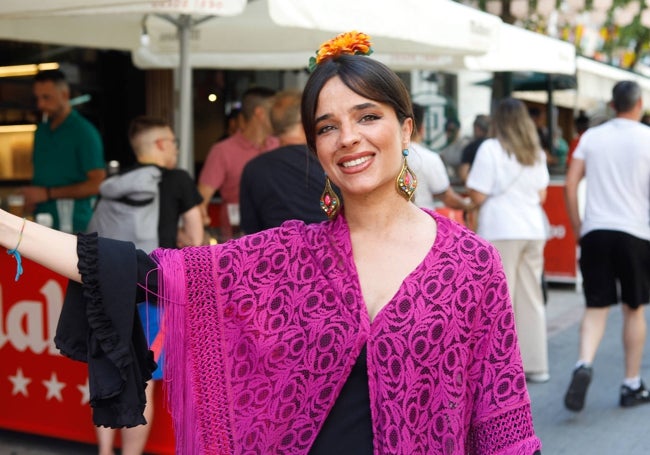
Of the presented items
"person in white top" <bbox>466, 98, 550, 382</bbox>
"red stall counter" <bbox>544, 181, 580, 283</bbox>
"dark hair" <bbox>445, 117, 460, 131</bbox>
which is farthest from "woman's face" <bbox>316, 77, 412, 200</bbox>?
"dark hair" <bbox>445, 117, 460, 131</bbox>

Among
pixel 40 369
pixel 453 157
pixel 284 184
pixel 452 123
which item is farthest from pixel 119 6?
pixel 452 123

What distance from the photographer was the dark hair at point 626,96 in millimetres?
6781

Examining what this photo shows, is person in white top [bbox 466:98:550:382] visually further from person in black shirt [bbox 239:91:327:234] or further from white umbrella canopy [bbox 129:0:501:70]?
person in black shirt [bbox 239:91:327:234]

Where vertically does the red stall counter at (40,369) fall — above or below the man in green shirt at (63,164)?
below

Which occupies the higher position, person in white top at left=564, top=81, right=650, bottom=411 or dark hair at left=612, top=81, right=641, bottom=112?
dark hair at left=612, top=81, right=641, bottom=112

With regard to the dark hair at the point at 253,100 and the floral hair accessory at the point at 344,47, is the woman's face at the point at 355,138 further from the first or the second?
the dark hair at the point at 253,100

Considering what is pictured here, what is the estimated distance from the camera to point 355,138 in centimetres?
247

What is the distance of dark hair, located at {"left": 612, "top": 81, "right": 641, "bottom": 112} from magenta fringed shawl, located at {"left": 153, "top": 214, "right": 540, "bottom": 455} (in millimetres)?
4553

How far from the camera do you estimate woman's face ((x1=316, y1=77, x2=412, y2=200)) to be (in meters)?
2.49

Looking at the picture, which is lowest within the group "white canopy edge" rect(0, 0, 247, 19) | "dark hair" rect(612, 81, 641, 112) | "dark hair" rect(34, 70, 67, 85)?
"dark hair" rect(34, 70, 67, 85)

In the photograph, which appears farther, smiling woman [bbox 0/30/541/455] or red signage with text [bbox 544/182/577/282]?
red signage with text [bbox 544/182/577/282]

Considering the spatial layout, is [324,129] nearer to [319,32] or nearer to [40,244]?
[40,244]

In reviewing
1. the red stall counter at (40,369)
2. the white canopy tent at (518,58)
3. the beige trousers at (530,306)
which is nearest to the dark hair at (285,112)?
the red stall counter at (40,369)

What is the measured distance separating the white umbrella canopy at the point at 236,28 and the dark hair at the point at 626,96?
1086 millimetres
